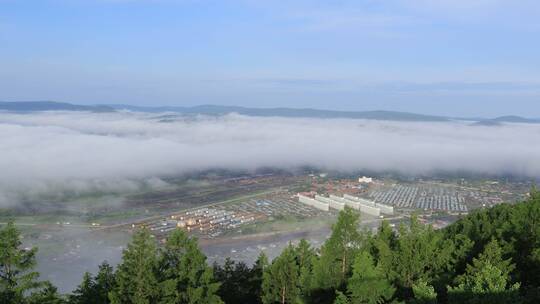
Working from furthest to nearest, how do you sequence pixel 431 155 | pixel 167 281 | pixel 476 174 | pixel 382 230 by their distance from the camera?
pixel 431 155, pixel 476 174, pixel 382 230, pixel 167 281

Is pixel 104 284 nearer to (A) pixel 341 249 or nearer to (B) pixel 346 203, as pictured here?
(A) pixel 341 249

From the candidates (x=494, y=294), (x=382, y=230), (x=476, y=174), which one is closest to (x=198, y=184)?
(x=476, y=174)

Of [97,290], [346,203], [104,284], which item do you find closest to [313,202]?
[346,203]

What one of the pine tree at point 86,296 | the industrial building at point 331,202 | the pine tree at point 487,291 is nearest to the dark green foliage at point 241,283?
the pine tree at point 86,296

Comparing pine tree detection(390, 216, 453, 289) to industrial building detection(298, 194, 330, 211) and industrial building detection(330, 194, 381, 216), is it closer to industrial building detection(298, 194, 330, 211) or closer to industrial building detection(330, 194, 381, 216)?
industrial building detection(330, 194, 381, 216)

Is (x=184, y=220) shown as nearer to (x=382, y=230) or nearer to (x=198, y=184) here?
(x=198, y=184)

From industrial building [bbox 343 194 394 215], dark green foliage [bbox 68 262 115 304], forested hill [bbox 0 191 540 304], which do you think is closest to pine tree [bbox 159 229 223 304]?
forested hill [bbox 0 191 540 304]
